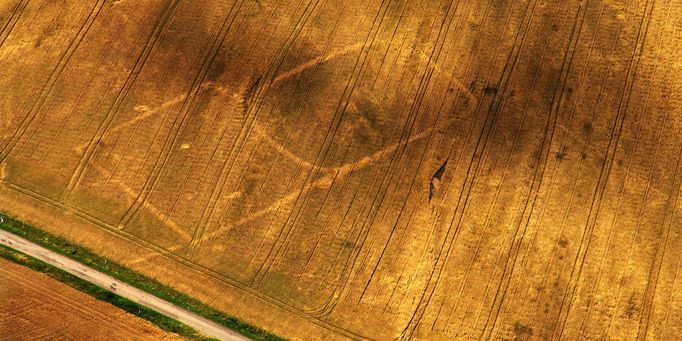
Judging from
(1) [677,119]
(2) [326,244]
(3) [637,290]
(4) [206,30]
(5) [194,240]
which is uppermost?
(4) [206,30]

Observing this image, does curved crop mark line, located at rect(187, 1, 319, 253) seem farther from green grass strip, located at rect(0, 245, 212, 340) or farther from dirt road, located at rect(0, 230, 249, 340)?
green grass strip, located at rect(0, 245, 212, 340)

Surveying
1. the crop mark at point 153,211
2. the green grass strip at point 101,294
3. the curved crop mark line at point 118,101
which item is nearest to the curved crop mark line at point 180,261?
the crop mark at point 153,211

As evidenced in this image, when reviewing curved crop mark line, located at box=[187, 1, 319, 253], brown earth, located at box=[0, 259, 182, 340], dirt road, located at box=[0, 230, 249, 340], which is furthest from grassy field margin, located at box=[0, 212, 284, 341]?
curved crop mark line, located at box=[187, 1, 319, 253]

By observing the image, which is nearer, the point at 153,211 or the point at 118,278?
the point at 118,278

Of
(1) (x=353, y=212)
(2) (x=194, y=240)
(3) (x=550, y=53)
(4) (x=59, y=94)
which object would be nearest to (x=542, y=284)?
(1) (x=353, y=212)

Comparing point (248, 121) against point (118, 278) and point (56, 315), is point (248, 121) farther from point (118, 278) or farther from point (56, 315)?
Answer: point (56, 315)

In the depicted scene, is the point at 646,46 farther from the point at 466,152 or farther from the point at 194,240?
the point at 194,240

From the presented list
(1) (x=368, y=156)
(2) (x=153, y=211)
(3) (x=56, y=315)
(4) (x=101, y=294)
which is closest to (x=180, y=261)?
(2) (x=153, y=211)
